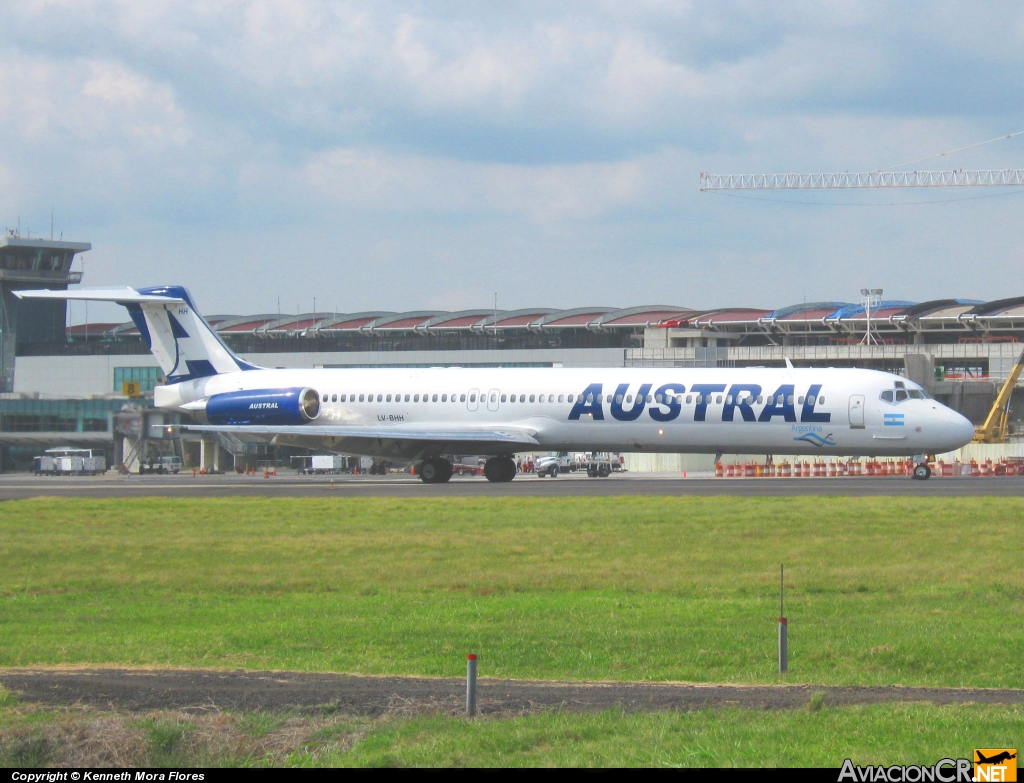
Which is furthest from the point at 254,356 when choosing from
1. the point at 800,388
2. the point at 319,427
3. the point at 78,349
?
the point at 800,388

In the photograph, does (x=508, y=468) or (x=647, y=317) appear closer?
(x=508, y=468)

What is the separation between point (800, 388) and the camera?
131 feet

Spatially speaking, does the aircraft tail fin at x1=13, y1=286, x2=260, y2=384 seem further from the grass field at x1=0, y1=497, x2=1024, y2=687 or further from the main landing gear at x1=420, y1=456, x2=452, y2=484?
the grass field at x1=0, y1=497, x2=1024, y2=687

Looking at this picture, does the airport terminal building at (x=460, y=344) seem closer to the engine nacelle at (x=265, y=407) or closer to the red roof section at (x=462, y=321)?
the red roof section at (x=462, y=321)

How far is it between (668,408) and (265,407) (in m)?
16.3

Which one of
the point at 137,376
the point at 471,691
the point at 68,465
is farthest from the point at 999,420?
the point at 471,691

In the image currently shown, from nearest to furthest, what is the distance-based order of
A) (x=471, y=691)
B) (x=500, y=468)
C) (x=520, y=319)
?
(x=471, y=691), (x=500, y=468), (x=520, y=319)

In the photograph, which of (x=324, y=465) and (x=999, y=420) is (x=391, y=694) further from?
(x=324, y=465)

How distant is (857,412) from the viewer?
39469mm

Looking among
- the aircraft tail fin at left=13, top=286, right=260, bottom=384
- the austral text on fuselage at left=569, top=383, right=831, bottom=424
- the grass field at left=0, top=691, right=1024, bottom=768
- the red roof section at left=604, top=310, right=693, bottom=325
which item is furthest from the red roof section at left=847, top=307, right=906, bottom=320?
the grass field at left=0, top=691, right=1024, bottom=768

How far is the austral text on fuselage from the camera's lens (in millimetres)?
39750

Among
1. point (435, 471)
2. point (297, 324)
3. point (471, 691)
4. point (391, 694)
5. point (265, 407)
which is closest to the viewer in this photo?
point (471, 691)

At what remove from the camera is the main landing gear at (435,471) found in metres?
45.0

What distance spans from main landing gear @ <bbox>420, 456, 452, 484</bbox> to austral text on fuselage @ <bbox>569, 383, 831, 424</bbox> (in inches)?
221
